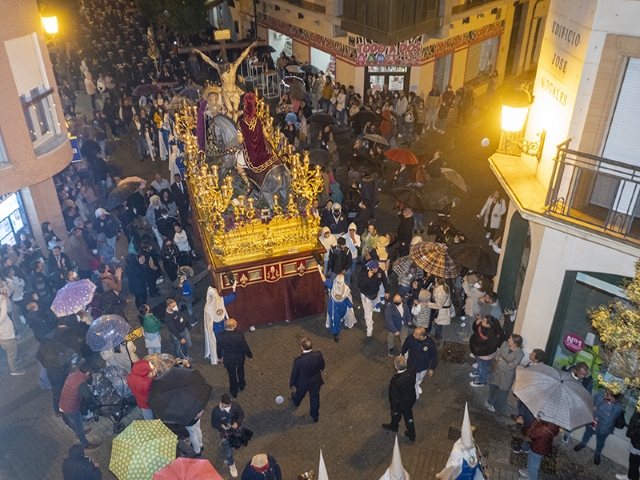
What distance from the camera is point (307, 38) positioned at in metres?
27.5

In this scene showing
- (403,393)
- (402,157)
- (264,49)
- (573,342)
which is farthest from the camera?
(264,49)

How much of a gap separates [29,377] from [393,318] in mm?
7524

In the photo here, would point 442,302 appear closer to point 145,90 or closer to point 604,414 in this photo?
point 604,414

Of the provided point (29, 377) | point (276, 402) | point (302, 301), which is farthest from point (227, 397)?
point (29, 377)

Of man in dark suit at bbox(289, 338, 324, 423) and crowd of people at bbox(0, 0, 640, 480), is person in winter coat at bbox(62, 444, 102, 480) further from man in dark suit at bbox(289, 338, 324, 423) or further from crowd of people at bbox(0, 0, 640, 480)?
man in dark suit at bbox(289, 338, 324, 423)

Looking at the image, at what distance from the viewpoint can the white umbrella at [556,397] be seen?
26.1 ft

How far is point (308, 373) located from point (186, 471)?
10.5ft

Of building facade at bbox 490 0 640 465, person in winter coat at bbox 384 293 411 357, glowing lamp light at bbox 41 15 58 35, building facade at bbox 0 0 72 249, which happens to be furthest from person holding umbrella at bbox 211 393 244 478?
glowing lamp light at bbox 41 15 58 35

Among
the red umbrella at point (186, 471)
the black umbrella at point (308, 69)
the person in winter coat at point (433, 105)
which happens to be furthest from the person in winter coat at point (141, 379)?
the black umbrella at point (308, 69)

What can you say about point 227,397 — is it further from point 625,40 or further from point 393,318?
point 625,40

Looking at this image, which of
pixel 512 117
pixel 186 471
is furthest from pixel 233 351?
pixel 512 117

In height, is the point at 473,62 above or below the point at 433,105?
above

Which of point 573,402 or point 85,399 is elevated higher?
point 573,402

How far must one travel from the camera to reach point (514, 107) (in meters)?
9.43
